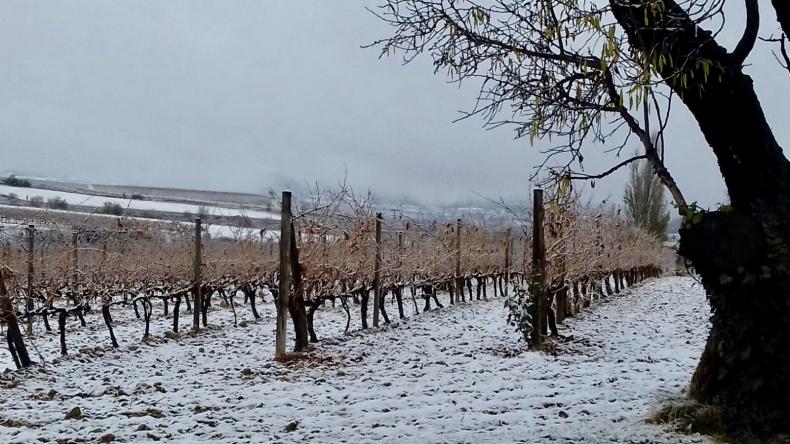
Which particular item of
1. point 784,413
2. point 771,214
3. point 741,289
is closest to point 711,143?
point 771,214

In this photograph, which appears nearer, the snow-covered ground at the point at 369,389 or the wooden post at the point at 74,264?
the snow-covered ground at the point at 369,389

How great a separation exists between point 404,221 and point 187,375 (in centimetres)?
979

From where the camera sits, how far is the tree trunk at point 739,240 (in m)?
3.99

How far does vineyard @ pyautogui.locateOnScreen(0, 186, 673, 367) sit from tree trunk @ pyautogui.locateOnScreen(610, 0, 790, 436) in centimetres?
115

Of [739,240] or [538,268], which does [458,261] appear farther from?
[739,240]

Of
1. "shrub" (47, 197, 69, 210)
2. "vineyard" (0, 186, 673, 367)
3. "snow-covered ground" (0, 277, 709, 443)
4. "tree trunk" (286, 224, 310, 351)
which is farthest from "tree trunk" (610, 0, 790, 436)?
"shrub" (47, 197, 69, 210)

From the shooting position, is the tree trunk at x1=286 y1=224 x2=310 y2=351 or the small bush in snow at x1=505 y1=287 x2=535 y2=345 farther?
the tree trunk at x1=286 y1=224 x2=310 y2=351

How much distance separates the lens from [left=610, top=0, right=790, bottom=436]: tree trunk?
157 inches

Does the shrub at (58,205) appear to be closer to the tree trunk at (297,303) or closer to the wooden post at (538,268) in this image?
the tree trunk at (297,303)

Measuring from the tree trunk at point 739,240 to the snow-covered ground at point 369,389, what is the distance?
508 millimetres

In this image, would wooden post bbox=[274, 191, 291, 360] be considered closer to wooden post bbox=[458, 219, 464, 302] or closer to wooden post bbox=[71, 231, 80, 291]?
wooden post bbox=[71, 231, 80, 291]

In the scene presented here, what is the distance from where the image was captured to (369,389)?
247 inches

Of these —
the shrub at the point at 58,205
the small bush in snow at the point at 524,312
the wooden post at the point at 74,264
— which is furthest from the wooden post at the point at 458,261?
the shrub at the point at 58,205

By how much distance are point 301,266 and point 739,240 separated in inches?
257
